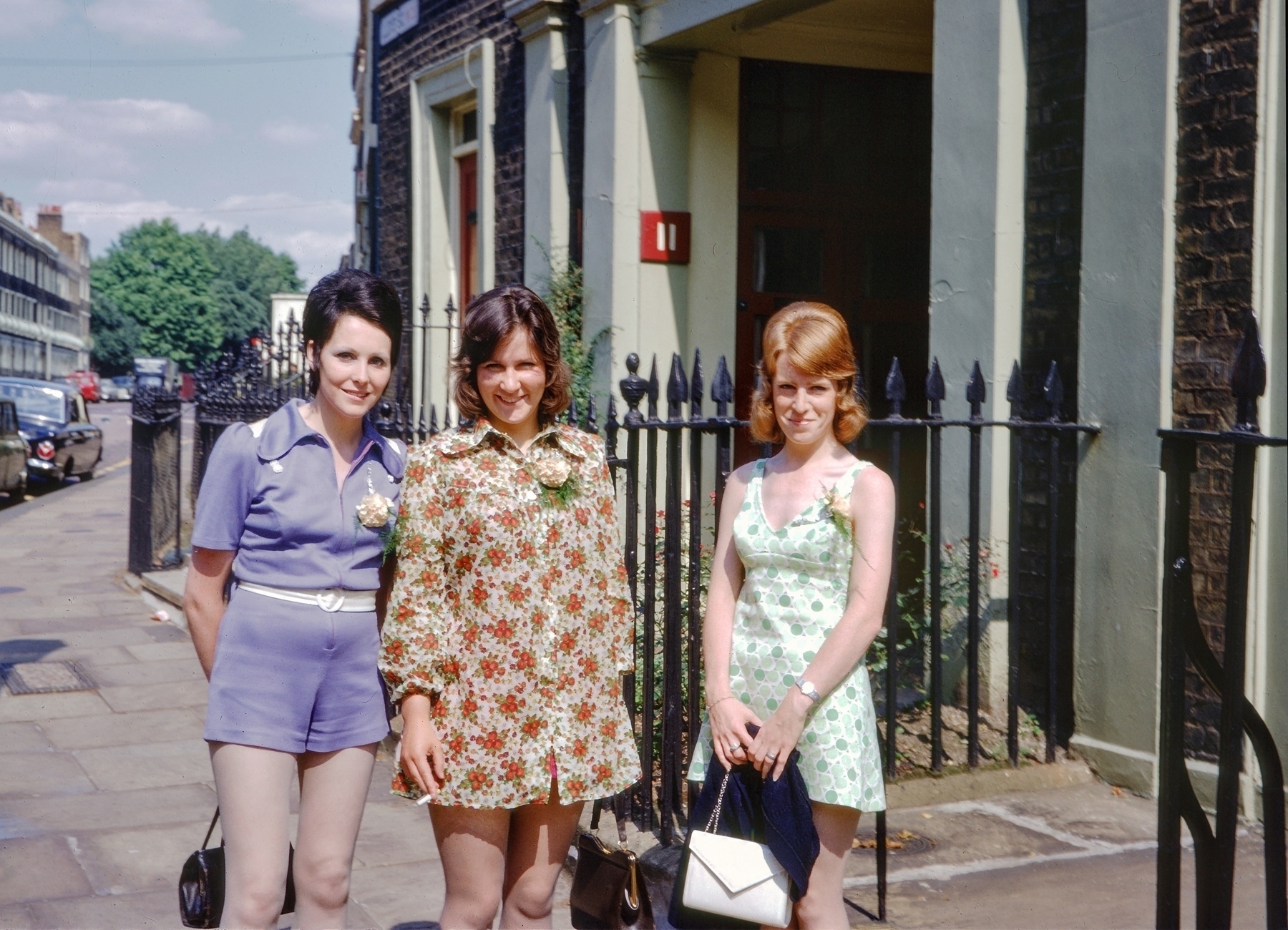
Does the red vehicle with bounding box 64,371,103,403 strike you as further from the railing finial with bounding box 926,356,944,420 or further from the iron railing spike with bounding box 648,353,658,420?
the railing finial with bounding box 926,356,944,420

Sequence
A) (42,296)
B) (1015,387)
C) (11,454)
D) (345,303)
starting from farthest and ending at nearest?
(42,296)
(11,454)
(1015,387)
(345,303)

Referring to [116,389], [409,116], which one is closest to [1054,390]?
[409,116]

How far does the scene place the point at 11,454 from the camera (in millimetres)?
19078

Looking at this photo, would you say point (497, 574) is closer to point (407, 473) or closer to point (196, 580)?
point (407, 473)

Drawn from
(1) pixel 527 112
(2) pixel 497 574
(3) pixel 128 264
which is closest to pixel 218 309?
(3) pixel 128 264

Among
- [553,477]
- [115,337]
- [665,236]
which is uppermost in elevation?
[115,337]

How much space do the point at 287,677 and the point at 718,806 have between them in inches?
38.7

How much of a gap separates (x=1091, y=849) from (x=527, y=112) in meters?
6.51

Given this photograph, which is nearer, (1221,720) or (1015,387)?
(1221,720)

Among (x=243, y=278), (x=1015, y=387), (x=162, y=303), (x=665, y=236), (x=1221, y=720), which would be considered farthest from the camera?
(x=243, y=278)

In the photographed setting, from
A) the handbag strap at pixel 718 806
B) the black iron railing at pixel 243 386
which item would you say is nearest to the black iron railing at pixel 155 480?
the black iron railing at pixel 243 386

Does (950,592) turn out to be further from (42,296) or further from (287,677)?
(42,296)

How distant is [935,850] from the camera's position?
4.32 meters

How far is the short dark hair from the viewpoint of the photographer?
290 centimetres
